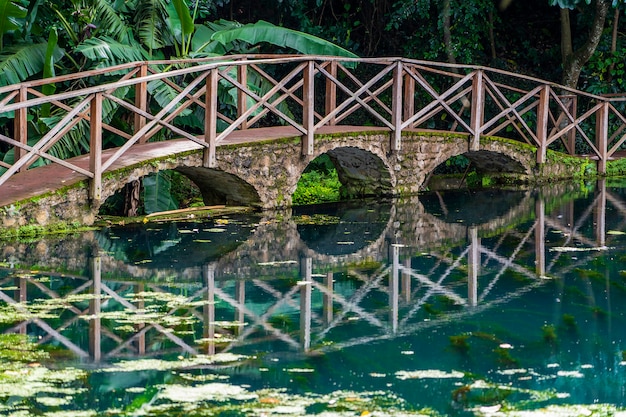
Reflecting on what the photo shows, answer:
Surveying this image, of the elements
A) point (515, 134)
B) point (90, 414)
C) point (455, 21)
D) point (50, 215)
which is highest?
point (455, 21)

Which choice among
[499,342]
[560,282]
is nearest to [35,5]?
[560,282]

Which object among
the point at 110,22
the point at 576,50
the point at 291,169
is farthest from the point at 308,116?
the point at 576,50

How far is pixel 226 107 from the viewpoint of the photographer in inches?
663

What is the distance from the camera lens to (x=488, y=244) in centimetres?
1022

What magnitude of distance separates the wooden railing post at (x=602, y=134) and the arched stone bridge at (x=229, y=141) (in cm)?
4

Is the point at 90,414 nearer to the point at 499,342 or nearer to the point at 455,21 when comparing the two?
the point at 499,342

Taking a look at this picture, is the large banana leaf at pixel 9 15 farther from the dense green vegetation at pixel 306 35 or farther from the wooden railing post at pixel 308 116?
the wooden railing post at pixel 308 116

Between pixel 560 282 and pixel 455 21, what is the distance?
11.4 m

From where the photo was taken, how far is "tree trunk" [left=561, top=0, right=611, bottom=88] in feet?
59.2

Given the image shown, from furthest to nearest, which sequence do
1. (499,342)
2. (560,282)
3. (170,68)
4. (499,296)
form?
(170,68) < (560,282) < (499,296) < (499,342)

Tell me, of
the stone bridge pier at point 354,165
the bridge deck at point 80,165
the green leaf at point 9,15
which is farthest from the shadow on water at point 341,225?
the green leaf at point 9,15

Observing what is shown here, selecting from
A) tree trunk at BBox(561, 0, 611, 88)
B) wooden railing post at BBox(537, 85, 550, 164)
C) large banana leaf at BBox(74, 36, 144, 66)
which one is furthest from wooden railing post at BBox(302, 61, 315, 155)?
tree trunk at BBox(561, 0, 611, 88)

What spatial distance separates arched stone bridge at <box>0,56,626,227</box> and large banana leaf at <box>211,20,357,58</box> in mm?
322

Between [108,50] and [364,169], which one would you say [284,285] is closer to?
[108,50]
